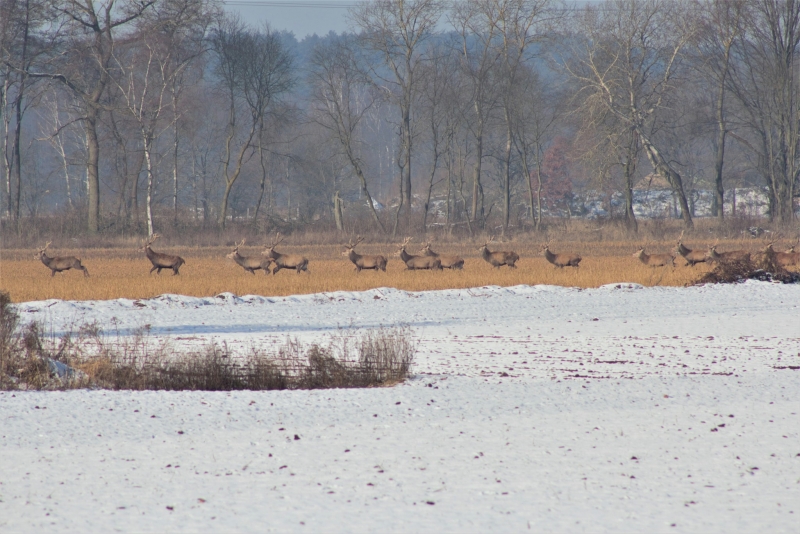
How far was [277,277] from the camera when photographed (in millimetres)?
23828

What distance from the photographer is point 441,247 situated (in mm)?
39562

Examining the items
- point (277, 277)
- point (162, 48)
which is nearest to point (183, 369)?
point (277, 277)

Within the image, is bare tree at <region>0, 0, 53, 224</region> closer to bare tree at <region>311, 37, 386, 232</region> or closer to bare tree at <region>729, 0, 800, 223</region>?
bare tree at <region>311, 37, 386, 232</region>

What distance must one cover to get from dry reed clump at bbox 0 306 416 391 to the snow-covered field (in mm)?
554

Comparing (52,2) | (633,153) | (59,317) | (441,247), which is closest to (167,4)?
(52,2)

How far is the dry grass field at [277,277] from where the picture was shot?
20.4 m

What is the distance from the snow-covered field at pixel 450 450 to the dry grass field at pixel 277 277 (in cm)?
973

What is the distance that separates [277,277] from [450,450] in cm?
1728

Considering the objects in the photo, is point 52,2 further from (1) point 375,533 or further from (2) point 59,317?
(1) point 375,533

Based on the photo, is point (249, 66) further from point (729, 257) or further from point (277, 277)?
point (729, 257)

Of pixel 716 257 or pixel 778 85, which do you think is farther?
pixel 778 85

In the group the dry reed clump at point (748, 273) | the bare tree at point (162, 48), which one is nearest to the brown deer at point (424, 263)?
the dry reed clump at point (748, 273)

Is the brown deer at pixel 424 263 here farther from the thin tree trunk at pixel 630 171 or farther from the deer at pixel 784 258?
the thin tree trunk at pixel 630 171

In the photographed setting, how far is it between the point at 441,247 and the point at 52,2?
67.5ft
